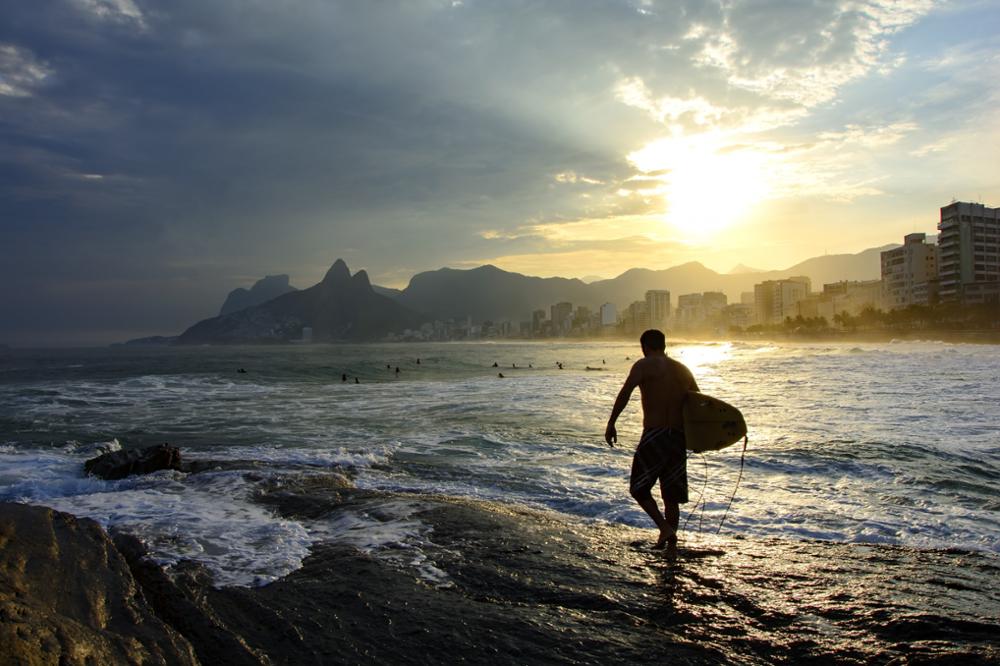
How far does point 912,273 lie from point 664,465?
14283cm

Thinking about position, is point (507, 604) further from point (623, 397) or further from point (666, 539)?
point (623, 397)

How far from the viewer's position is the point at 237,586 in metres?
4.56

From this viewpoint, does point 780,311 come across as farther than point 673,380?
Yes

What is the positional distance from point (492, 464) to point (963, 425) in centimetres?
1093

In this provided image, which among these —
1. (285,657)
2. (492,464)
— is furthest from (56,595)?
(492,464)

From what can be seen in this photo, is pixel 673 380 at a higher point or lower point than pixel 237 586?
higher

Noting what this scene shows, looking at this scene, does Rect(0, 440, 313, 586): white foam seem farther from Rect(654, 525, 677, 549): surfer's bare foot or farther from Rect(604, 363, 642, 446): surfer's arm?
Rect(654, 525, 677, 549): surfer's bare foot

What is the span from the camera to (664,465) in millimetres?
5594

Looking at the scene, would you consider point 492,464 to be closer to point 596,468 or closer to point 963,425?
point 596,468

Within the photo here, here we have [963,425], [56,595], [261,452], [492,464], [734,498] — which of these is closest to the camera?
[56,595]

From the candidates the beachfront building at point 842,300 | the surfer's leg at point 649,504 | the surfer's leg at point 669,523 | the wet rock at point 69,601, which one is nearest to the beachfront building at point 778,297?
the beachfront building at point 842,300

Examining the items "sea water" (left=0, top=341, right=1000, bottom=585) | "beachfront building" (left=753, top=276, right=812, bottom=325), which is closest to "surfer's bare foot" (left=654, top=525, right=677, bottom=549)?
"sea water" (left=0, top=341, right=1000, bottom=585)

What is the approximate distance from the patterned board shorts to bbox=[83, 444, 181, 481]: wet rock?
7832mm

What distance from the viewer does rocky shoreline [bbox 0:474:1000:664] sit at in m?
3.44
